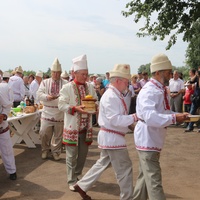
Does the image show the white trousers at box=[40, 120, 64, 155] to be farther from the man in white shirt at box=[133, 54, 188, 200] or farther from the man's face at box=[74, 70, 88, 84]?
the man in white shirt at box=[133, 54, 188, 200]

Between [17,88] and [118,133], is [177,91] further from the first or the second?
[118,133]

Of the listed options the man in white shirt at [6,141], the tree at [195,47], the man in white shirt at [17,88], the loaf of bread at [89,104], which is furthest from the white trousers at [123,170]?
the tree at [195,47]

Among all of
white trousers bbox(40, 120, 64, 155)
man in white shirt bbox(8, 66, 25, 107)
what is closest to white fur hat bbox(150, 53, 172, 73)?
white trousers bbox(40, 120, 64, 155)

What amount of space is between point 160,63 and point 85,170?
3.46 m

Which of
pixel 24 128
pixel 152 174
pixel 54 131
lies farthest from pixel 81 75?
pixel 24 128

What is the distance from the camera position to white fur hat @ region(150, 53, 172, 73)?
3.90 m

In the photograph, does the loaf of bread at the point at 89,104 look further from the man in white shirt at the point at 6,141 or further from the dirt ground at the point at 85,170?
the man in white shirt at the point at 6,141

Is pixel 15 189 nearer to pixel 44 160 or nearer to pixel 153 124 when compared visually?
pixel 44 160

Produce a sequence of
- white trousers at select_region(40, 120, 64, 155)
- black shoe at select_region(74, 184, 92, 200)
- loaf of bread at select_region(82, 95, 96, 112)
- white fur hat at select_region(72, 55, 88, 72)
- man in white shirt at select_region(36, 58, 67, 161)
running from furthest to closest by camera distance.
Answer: white trousers at select_region(40, 120, 64, 155) → man in white shirt at select_region(36, 58, 67, 161) → white fur hat at select_region(72, 55, 88, 72) → loaf of bread at select_region(82, 95, 96, 112) → black shoe at select_region(74, 184, 92, 200)

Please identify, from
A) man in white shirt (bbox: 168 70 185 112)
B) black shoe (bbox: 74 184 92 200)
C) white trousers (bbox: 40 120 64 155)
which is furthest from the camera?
man in white shirt (bbox: 168 70 185 112)

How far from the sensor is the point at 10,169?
20.2ft

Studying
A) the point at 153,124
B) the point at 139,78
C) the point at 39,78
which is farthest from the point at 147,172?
the point at 139,78

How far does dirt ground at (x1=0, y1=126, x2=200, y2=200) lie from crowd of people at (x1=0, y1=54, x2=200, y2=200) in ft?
0.89

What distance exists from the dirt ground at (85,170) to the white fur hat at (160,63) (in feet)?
7.23
